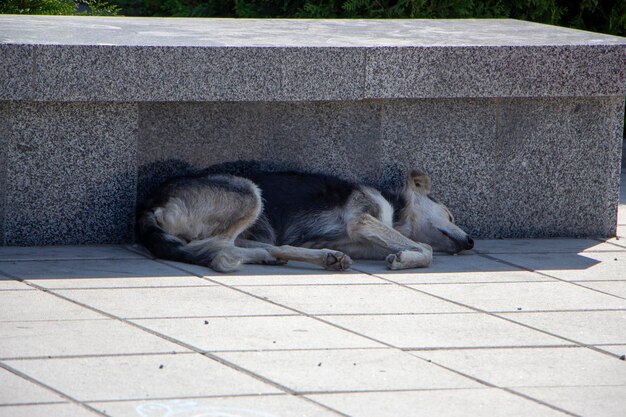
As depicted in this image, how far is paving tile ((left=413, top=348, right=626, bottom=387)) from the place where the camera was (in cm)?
415

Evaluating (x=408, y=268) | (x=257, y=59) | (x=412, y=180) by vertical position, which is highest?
(x=257, y=59)

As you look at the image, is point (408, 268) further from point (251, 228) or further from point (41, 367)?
point (41, 367)

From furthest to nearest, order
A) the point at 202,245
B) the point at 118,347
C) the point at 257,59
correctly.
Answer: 1. the point at 257,59
2. the point at 202,245
3. the point at 118,347

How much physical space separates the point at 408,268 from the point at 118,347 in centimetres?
243

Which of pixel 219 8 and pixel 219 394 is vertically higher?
pixel 219 8

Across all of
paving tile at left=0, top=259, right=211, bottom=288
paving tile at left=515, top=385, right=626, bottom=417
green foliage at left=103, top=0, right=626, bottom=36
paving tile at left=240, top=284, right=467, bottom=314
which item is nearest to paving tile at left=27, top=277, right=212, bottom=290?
paving tile at left=0, top=259, right=211, bottom=288

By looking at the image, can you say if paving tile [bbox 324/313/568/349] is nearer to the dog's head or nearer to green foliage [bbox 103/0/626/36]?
the dog's head

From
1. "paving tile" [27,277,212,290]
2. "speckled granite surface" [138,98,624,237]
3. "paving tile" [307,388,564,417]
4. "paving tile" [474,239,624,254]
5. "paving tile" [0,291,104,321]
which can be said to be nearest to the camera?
"paving tile" [307,388,564,417]

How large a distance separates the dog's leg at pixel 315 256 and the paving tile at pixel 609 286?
137 centimetres

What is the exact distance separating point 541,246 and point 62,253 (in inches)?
125

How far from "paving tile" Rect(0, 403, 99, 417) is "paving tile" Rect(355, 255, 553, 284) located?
267 cm

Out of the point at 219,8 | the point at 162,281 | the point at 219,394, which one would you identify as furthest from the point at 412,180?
the point at 219,8

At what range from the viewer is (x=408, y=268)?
6.31 metres

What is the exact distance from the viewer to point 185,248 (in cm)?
609
